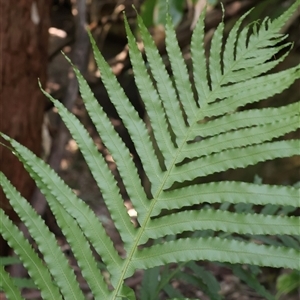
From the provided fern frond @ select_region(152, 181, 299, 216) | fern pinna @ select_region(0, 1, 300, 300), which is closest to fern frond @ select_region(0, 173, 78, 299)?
fern pinna @ select_region(0, 1, 300, 300)

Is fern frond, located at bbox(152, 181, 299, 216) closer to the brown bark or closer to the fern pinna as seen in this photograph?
the fern pinna

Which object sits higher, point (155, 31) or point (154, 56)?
point (155, 31)

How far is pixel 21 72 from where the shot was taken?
4.87ft

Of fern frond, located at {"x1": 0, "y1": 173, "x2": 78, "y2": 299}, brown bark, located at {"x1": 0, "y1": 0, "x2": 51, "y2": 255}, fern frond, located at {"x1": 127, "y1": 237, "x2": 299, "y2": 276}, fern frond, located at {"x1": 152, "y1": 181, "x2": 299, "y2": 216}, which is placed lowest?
fern frond, located at {"x1": 0, "y1": 173, "x2": 78, "y2": 299}

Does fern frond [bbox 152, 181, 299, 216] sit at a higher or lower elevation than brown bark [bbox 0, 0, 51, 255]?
lower

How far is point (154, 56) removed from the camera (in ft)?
2.05

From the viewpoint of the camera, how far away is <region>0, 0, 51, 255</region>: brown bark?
4.60 feet

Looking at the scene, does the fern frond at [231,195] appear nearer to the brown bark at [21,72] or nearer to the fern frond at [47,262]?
the fern frond at [47,262]

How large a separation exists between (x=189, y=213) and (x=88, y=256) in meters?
0.15

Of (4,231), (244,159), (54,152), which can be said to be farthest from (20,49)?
(244,159)

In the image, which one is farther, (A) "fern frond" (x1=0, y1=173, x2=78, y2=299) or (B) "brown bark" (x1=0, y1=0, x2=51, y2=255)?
(B) "brown bark" (x1=0, y1=0, x2=51, y2=255)

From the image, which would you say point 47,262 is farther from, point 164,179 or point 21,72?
point 21,72

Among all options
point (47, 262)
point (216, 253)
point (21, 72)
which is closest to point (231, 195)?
point (216, 253)

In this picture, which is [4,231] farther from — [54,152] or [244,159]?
[54,152]
